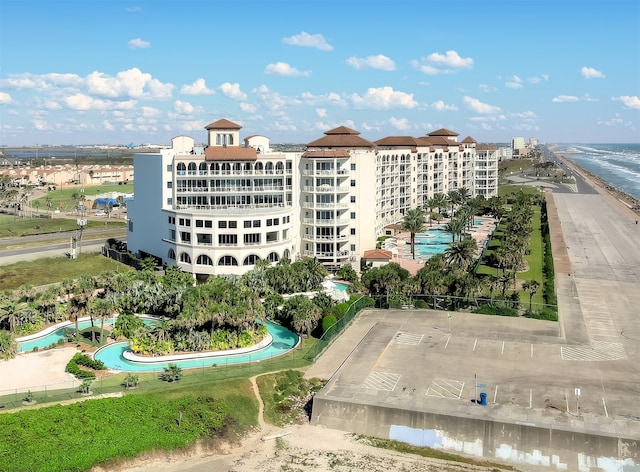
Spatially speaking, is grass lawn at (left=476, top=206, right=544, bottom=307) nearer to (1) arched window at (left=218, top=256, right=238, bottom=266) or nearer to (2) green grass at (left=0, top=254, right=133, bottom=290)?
(1) arched window at (left=218, top=256, right=238, bottom=266)

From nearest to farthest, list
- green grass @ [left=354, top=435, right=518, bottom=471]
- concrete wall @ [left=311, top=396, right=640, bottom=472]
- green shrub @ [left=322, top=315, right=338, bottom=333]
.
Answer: concrete wall @ [left=311, top=396, right=640, bottom=472]
green grass @ [left=354, top=435, right=518, bottom=471]
green shrub @ [left=322, top=315, right=338, bottom=333]

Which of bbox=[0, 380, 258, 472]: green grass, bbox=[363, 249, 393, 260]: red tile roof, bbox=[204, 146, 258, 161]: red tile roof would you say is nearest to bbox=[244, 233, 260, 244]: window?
bbox=[204, 146, 258, 161]: red tile roof

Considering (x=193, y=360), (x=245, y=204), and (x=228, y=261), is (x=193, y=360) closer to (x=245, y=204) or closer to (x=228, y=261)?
(x=228, y=261)

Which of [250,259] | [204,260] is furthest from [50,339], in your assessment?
[250,259]

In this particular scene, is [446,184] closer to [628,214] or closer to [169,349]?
[628,214]

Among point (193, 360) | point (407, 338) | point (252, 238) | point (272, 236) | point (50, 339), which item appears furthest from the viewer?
point (272, 236)

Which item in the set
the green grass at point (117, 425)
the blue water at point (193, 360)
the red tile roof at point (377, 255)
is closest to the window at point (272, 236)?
the red tile roof at point (377, 255)
